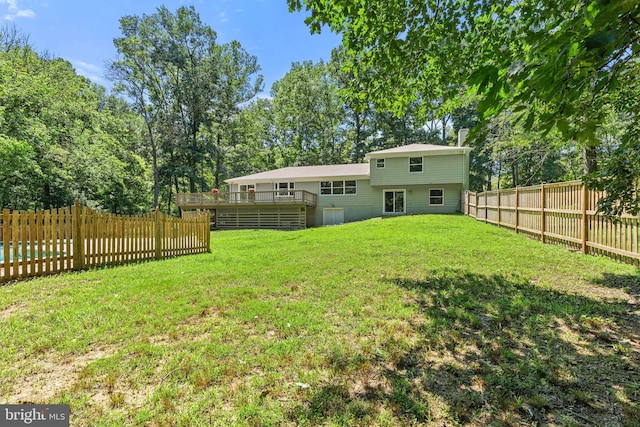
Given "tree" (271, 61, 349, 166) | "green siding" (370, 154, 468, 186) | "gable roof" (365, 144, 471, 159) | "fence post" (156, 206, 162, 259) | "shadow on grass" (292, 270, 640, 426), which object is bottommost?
"shadow on grass" (292, 270, 640, 426)

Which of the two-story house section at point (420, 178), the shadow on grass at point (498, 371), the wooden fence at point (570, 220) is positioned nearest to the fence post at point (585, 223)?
the wooden fence at point (570, 220)

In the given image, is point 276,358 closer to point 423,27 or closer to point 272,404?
point 272,404

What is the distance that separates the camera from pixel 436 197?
21281 millimetres

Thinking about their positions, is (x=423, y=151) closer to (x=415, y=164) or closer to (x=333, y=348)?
(x=415, y=164)

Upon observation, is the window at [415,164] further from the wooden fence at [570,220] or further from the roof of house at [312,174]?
the wooden fence at [570,220]

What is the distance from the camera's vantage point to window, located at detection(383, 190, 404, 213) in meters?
21.9

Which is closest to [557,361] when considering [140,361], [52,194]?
[140,361]

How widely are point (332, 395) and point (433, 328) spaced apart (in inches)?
64.1

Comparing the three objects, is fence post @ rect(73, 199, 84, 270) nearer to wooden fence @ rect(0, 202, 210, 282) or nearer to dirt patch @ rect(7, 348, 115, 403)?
wooden fence @ rect(0, 202, 210, 282)

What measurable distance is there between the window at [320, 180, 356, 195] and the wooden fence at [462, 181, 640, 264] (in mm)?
12195

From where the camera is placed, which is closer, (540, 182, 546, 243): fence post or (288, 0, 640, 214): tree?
(288, 0, 640, 214): tree

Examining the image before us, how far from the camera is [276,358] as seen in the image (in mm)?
2701

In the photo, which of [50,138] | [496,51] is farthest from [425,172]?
[50,138]

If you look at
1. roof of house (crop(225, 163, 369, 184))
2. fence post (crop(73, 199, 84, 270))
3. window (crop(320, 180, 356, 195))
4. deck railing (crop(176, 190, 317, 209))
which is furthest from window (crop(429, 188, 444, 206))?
fence post (crop(73, 199, 84, 270))
